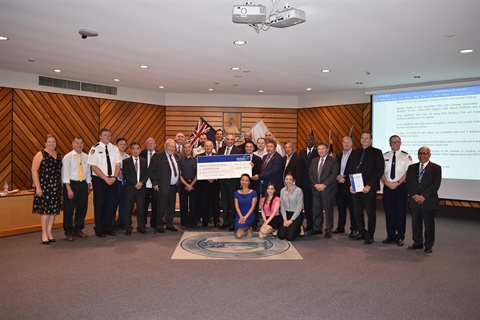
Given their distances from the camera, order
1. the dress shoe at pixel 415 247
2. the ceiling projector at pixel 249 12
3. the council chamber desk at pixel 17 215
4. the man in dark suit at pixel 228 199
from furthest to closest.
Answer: the man in dark suit at pixel 228 199, the council chamber desk at pixel 17 215, the dress shoe at pixel 415 247, the ceiling projector at pixel 249 12

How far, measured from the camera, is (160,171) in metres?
6.69

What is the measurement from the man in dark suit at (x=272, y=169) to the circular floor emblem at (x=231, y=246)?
42.2 inches

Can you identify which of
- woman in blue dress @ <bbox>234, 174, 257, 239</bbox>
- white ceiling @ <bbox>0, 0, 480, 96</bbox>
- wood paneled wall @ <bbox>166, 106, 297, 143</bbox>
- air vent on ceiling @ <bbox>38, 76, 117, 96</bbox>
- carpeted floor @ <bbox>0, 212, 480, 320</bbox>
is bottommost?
carpeted floor @ <bbox>0, 212, 480, 320</bbox>

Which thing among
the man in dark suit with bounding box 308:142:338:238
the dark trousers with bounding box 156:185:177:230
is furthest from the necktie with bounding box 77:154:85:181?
the man in dark suit with bounding box 308:142:338:238

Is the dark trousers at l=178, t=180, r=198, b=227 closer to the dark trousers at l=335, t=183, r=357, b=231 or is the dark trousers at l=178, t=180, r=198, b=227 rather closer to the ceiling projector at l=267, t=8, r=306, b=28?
the dark trousers at l=335, t=183, r=357, b=231

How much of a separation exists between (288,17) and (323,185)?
3199 mm

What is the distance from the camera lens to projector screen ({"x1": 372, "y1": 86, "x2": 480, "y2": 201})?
28.6 feet

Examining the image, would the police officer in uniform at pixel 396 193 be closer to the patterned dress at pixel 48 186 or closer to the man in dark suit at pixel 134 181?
the man in dark suit at pixel 134 181

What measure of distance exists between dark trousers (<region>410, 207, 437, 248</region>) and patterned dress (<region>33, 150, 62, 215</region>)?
18.5 feet

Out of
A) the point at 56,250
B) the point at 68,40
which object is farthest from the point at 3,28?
the point at 56,250

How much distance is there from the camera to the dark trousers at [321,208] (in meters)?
6.55

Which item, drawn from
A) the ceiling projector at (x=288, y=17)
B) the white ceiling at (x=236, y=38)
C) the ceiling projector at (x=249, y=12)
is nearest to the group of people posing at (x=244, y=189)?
the white ceiling at (x=236, y=38)

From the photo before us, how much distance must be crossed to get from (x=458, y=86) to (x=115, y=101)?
906 cm

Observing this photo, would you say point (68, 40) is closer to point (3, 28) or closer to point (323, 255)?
point (3, 28)
